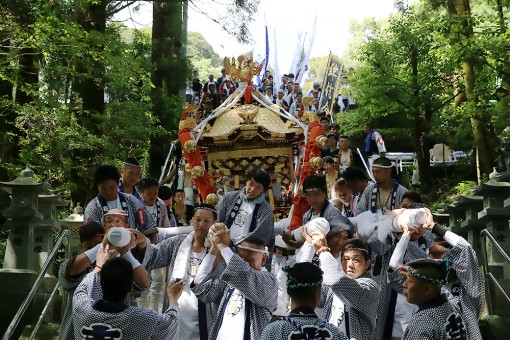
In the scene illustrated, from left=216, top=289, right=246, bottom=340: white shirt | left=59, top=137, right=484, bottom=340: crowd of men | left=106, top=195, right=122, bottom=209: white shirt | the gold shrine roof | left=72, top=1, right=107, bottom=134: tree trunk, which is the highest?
left=72, top=1, right=107, bottom=134: tree trunk

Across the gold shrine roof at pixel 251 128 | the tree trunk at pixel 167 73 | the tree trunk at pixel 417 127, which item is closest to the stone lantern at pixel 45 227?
the gold shrine roof at pixel 251 128

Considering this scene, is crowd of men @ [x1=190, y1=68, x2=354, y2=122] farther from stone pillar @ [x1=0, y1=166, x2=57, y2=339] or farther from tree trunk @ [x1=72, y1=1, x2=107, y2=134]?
stone pillar @ [x1=0, y1=166, x2=57, y2=339]

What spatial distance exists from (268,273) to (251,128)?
277 inches

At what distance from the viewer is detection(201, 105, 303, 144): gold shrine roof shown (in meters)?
12.6

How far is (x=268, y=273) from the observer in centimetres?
579

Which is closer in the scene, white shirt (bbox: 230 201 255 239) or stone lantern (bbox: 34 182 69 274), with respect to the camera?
white shirt (bbox: 230 201 255 239)

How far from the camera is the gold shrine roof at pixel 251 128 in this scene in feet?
41.4

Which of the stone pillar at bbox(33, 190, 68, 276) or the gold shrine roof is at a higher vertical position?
the gold shrine roof

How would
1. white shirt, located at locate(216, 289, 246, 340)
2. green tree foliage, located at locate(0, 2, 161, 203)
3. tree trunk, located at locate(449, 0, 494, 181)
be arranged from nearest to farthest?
white shirt, located at locate(216, 289, 246, 340), green tree foliage, located at locate(0, 2, 161, 203), tree trunk, located at locate(449, 0, 494, 181)

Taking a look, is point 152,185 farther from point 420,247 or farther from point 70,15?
point 70,15

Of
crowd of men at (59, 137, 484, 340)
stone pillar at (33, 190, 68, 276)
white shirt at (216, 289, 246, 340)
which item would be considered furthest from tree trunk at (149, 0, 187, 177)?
white shirt at (216, 289, 246, 340)

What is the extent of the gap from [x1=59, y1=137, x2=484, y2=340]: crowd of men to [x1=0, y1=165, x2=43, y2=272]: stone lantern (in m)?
1.18

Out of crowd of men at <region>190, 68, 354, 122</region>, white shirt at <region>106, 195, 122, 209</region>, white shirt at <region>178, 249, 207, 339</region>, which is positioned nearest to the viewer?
white shirt at <region>178, 249, 207, 339</region>

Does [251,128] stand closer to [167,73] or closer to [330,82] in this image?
[167,73]
